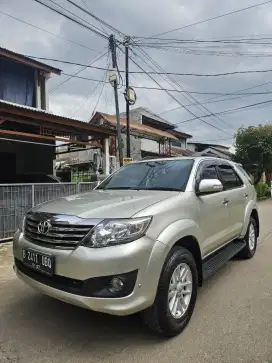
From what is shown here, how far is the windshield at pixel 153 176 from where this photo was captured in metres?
3.99

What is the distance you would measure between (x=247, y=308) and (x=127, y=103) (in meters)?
12.0

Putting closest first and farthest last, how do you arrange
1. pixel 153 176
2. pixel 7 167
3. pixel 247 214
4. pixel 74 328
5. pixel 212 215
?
pixel 74 328, pixel 212 215, pixel 153 176, pixel 247 214, pixel 7 167

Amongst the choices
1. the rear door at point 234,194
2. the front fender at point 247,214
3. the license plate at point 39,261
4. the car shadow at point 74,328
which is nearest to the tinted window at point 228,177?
the rear door at point 234,194

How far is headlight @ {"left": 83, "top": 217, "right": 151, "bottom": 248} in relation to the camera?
278 cm

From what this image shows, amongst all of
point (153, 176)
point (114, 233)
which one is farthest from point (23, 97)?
point (114, 233)

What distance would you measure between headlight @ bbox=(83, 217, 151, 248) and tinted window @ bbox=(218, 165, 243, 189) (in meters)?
2.39

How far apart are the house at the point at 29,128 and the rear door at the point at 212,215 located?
720 centimetres

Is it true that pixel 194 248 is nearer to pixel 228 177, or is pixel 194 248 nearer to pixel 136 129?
pixel 228 177

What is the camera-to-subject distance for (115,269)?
106 inches

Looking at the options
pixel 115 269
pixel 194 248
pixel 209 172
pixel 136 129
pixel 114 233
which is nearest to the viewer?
pixel 115 269

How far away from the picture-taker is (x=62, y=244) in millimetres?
2906

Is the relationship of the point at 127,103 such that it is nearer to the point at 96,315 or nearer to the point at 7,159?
the point at 7,159

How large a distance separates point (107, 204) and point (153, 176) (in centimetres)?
124

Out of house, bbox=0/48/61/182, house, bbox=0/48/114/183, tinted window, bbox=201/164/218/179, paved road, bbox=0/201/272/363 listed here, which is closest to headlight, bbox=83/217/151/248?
paved road, bbox=0/201/272/363
